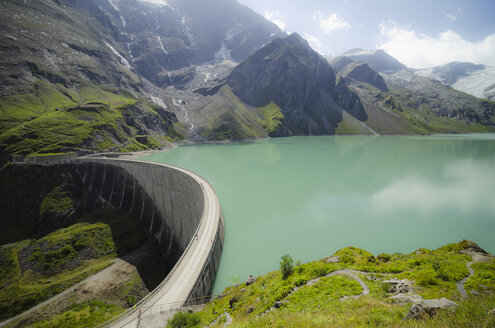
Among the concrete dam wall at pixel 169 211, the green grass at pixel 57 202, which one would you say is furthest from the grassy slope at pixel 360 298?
the green grass at pixel 57 202

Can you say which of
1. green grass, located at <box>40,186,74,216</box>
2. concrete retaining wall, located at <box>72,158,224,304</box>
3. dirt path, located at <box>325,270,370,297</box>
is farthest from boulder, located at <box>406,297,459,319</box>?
green grass, located at <box>40,186,74,216</box>

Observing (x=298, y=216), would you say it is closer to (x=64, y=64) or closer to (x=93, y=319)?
(x=93, y=319)

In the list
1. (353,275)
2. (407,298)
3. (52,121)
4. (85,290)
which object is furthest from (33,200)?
(407,298)

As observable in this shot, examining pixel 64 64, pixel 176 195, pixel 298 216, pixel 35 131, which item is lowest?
pixel 298 216

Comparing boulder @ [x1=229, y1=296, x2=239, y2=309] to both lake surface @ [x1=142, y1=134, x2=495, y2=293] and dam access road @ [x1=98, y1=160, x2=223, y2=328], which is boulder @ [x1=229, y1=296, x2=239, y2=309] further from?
lake surface @ [x1=142, y1=134, x2=495, y2=293]

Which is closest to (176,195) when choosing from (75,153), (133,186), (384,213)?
(133,186)
